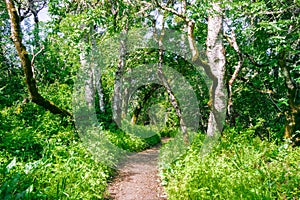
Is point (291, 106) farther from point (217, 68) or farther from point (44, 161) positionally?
point (44, 161)

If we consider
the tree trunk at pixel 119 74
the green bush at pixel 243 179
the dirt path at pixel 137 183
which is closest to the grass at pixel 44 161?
the dirt path at pixel 137 183

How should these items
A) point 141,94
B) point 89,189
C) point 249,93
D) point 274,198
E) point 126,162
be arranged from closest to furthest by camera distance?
1. point 274,198
2. point 89,189
3. point 126,162
4. point 249,93
5. point 141,94

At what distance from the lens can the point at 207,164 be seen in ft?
20.4

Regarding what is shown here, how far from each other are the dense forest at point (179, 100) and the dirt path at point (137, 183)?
0.90ft

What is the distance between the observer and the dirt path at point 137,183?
6.66 metres

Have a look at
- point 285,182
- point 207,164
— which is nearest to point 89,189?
point 207,164

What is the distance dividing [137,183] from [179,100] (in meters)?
9.52

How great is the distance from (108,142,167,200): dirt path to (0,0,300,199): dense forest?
10.9 inches

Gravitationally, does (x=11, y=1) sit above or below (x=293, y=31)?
above

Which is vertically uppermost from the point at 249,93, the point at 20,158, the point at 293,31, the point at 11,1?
the point at 11,1

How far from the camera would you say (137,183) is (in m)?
7.74

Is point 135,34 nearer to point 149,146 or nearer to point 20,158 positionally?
point 149,146

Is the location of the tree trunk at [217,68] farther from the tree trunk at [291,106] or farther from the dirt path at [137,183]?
the dirt path at [137,183]

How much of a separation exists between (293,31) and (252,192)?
18.0ft
